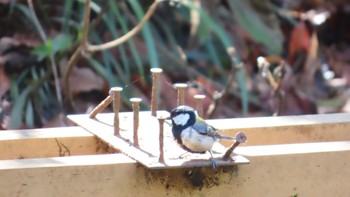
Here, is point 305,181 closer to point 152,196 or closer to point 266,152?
point 266,152

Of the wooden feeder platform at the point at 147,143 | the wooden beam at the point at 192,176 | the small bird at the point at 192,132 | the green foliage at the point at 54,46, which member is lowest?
the wooden beam at the point at 192,176

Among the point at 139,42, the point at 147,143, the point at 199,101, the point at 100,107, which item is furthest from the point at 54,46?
the point at 147,143

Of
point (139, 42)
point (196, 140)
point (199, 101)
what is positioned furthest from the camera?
point (139, 42)

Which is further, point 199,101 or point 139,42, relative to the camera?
point 139,42

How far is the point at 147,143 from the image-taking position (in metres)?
2.82

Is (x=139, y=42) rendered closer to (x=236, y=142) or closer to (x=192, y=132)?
(x=192, y=132)

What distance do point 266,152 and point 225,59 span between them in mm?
2321

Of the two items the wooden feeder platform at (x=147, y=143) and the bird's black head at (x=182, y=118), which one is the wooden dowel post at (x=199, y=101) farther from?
the bird's black head at (x=182, y=118)

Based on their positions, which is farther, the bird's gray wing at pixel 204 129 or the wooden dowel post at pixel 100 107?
the wooden dowel post at pixel 100 107

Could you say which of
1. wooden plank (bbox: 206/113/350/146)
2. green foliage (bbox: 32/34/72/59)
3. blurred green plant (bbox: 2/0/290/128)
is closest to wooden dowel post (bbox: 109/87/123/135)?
wooden plank (bbox: 206/113/350/146)

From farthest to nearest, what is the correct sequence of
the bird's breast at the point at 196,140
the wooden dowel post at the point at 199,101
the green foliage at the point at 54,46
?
the green foliage at the point at 54,46 < the wooden dowel post at the point at 199,101 < the bird's breast at the point at 196,140

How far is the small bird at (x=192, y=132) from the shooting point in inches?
106

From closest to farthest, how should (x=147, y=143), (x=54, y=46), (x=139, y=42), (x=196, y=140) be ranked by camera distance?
1. (x=196, y=140)
2. (x=147, y=143)
3. (x=54, y=46)
4. (x=139, y=42)

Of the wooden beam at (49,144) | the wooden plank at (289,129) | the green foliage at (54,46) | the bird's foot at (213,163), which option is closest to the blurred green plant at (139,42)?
the green foliage at (54,46)
